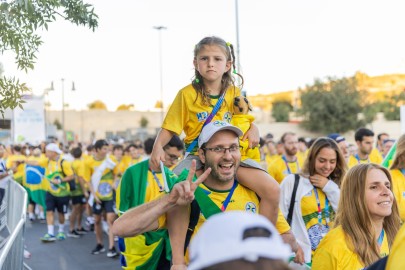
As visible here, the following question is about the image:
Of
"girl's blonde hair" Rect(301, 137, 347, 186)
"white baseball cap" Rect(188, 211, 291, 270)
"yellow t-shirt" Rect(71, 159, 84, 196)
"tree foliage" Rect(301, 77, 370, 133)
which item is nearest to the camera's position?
"white baseball cap" Rect(188, 211, 291, 270)

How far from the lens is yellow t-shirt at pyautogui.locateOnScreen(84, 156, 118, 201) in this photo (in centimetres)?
1148

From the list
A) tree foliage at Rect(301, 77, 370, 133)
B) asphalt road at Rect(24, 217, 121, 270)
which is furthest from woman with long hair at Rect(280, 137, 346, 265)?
tree foliage at Rect(301, 77, 370, 133)

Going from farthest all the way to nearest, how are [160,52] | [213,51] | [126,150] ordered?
[160,52]
[126,150]
[213,51]

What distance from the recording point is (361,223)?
12.0ft

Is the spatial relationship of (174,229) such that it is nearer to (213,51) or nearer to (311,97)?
(213,51)

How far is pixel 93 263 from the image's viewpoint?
10570mm

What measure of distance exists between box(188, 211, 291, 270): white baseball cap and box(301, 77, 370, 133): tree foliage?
61927 millimetres

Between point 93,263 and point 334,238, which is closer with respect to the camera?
point 334,238

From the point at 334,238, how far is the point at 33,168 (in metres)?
13.8

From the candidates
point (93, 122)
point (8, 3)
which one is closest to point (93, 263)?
point (8, 3)

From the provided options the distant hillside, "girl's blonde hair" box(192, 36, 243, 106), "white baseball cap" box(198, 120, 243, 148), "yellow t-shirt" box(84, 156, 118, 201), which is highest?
the distant hillside

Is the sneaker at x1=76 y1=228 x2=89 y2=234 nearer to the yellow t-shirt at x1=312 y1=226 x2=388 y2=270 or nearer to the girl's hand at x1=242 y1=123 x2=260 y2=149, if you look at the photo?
the girl's hand at x1=242 y1=123 x2=260 y2=149

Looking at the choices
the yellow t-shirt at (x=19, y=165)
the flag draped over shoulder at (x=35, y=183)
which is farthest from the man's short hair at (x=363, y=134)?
the yellow t-shirt at (x=19, y=165)

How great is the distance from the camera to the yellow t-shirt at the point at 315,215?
5363mm
